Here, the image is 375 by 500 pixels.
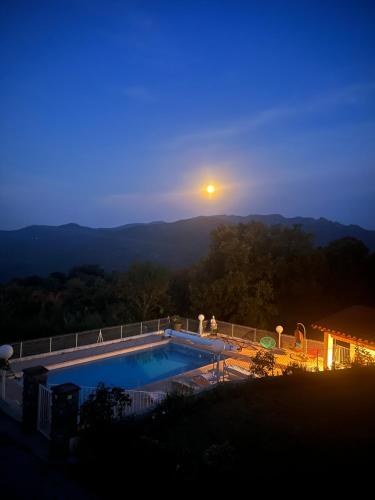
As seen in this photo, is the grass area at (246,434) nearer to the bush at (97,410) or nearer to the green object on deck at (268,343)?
the bush at (97,410)

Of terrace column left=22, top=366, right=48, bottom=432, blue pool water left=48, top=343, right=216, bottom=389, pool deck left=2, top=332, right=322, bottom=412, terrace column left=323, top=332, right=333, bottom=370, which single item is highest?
terrace column left=22, top=366, right=48, bottom=432

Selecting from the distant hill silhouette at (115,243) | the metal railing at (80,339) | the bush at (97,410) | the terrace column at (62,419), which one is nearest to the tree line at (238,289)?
the metal railing at (80,339)

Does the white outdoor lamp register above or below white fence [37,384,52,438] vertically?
below

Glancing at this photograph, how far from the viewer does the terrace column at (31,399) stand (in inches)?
260

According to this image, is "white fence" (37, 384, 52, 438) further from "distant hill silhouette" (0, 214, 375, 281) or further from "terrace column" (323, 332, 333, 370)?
"distant hill silhouette" (0, 214, 375, 281)

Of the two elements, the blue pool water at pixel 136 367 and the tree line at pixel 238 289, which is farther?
the tree line at pixel 238 289

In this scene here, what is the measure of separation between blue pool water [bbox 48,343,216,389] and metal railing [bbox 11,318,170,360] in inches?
50.8

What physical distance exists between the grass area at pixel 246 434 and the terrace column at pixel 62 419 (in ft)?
1.26

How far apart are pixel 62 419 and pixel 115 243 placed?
47.4 metres

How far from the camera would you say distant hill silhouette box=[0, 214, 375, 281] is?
41.1 m

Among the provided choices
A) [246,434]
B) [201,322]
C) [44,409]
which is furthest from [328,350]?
[44,409]

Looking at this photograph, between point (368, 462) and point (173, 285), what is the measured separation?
21.0 m

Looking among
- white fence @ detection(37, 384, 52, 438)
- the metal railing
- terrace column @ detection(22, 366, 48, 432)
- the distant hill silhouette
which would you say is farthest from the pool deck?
the distant hill silhouette

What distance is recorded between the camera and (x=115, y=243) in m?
52.0
